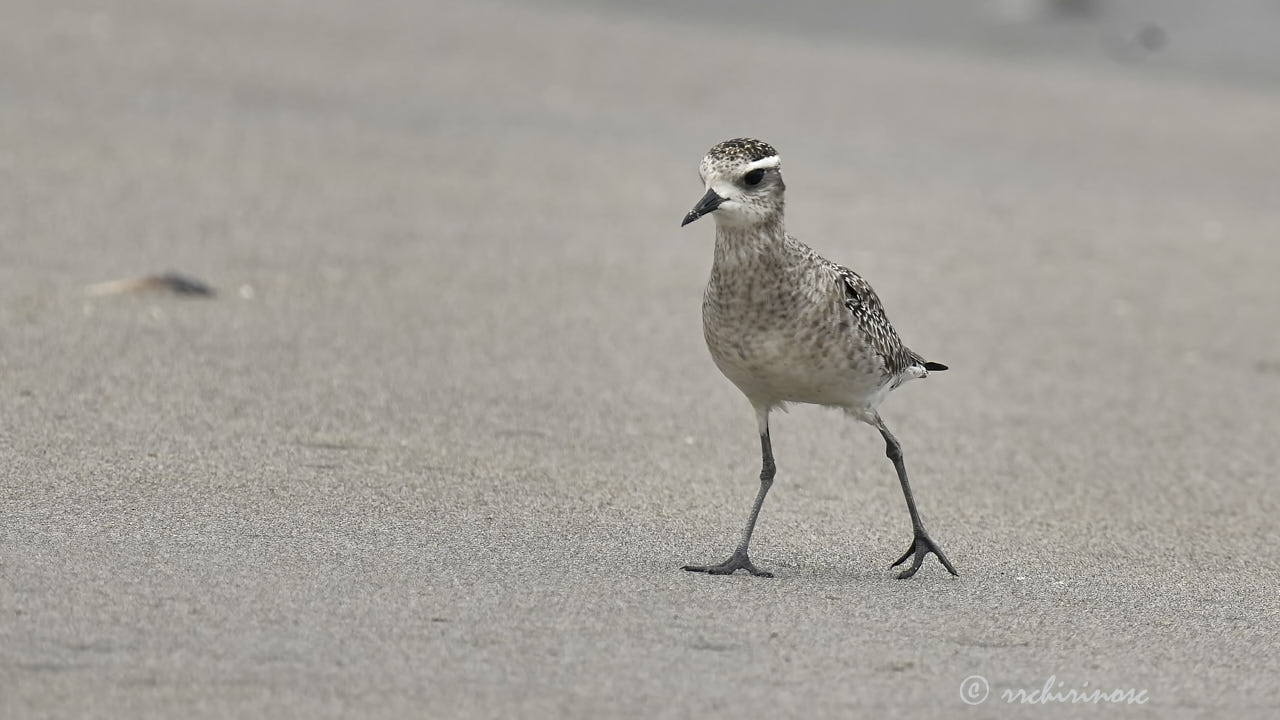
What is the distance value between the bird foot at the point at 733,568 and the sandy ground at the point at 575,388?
0.09m

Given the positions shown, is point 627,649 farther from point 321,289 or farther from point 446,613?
point 321,289

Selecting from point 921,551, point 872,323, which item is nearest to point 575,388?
point 872,323

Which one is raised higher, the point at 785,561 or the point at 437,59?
the point at 437,59

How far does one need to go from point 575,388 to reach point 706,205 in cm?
270

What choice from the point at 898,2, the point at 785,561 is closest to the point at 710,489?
the point at 785,561

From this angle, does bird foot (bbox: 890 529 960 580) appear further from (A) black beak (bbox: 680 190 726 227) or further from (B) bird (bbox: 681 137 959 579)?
(A) black beak (bbox: 680 190 726 227)

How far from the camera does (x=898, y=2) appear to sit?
61.7 feet

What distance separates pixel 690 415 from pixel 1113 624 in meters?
2.88

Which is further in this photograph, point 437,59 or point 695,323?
point 437,59

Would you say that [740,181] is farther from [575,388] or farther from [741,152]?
[575,388]

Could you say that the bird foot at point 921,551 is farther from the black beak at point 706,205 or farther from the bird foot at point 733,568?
the black beak at point 706,205

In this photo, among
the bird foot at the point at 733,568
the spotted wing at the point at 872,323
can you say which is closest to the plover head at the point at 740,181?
the spotted wing at the point at 872,323
